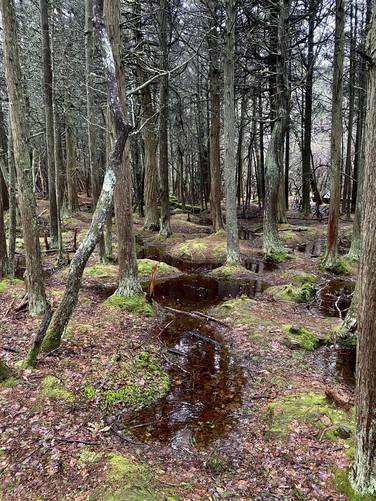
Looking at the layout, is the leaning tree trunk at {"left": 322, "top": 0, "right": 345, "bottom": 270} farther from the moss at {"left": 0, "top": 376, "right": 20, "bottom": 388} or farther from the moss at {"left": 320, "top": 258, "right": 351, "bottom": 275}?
the moss at {"left": 0, "top": 376, "right": 20, "bottom": 388}

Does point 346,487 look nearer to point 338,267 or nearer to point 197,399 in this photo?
point 197,399

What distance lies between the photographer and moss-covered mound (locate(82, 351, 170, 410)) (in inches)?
224

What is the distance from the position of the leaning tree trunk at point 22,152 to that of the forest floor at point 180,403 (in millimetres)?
692

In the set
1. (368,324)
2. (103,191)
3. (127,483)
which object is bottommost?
(127,483)

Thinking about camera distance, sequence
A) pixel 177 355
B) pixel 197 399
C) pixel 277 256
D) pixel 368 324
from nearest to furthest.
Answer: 1. pixel 368 324
2. pixel 197 399
3. pixel 177 355
4. pixel 277 256

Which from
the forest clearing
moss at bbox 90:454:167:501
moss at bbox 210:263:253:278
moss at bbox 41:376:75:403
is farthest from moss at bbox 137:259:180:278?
moss at bbox 90:454:167:501

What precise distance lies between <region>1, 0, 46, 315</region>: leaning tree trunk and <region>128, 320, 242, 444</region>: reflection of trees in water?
2.91m

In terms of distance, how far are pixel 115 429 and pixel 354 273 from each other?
10374mm

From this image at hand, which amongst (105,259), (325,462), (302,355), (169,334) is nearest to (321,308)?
(302,355)

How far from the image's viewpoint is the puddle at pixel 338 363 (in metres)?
6.63

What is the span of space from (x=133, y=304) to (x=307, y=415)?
508 centimetres

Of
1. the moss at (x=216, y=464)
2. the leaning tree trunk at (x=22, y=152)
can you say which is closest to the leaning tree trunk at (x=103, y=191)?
the leaning tree trunk at (x=22, y=152)

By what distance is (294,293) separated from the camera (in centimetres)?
1065

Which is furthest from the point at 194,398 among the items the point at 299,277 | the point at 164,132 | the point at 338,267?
the point at 164,132
